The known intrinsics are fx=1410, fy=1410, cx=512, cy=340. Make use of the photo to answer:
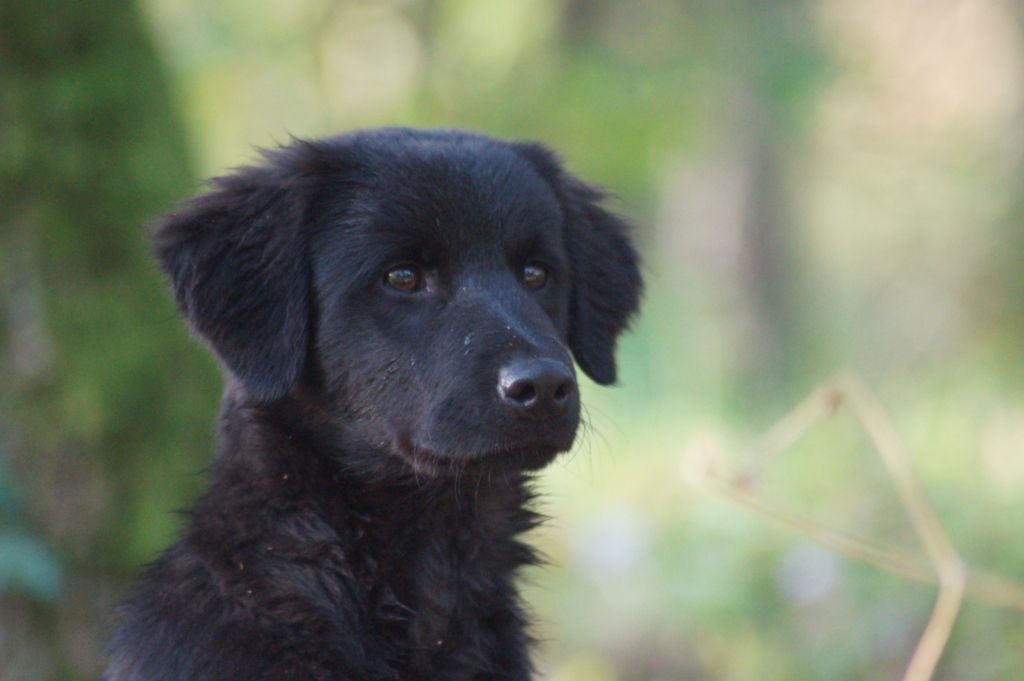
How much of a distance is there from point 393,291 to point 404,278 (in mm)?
48

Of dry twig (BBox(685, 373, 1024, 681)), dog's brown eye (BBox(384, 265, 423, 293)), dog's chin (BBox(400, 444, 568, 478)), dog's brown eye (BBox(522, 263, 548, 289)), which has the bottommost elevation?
dry twig (BBox(685, 373, 1024, 681))

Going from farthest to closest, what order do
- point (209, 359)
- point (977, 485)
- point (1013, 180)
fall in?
1. point (1013, 180)
2. point (977, 485)
3. point (209, 359)

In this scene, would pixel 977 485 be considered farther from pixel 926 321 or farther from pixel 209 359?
pixel 926 321

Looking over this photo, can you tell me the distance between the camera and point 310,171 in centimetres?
381

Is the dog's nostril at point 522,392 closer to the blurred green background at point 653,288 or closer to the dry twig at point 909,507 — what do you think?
the blurred green background at point 653,288

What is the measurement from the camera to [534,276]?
3938mm

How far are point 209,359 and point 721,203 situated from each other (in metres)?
12.1

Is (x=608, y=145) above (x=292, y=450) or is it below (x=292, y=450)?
below

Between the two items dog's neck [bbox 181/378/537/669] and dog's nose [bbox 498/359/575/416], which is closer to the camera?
dog's nose [bbox 498/359/575/416]

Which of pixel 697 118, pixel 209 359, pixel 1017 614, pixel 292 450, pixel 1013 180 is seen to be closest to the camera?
pixel 292 450

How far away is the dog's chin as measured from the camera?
343 cm

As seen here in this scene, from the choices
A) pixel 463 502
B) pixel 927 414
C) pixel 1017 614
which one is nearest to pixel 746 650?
pixel 1017 614

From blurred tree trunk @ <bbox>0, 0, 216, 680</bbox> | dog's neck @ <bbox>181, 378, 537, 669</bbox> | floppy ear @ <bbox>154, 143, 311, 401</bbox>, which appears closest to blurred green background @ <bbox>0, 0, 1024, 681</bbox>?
blurred tree trunk @ <bbox>0, 0, 216, 680</bbox>

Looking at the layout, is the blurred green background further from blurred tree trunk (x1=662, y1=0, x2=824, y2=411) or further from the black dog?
the black dog
